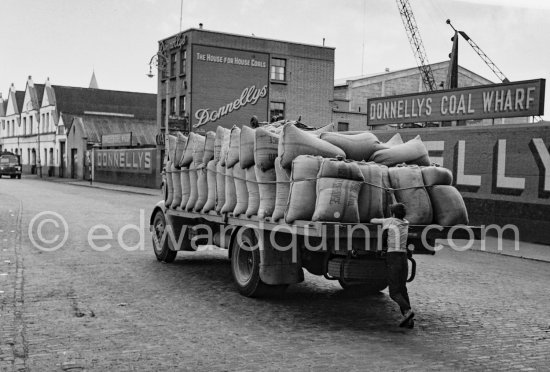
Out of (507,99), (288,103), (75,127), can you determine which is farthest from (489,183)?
(75,127)

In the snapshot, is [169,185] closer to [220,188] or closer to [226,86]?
[220,188]

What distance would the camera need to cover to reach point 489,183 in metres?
19.1

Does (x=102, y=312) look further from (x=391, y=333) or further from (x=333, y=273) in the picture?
(x=391, y=333)

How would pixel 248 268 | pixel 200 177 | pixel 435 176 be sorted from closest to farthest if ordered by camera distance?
pixel 435 176 → pixel 248 268 → pixel 200 177

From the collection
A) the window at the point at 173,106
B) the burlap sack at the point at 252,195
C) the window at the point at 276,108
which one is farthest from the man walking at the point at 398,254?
the window at the point at 276,108

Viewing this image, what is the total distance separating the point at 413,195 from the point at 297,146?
1.62 meters

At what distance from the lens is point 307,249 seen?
8.33m

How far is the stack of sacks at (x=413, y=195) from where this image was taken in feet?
26.2

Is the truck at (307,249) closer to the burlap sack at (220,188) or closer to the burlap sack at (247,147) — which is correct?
the burlap sack at (220,188)

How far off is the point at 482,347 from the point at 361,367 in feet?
5.40

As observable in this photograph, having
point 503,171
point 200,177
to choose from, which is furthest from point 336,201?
point 503,171

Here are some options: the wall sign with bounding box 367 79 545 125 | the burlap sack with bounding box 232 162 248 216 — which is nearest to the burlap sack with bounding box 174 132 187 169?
the burlap sack with bounding box 232 162 248 216

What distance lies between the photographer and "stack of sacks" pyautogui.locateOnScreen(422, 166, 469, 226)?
8.09 m

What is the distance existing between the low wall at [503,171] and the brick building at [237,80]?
2378 centimetres
